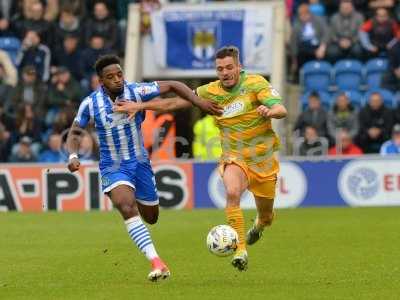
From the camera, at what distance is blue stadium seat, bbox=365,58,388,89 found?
24.1m

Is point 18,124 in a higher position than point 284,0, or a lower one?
lower

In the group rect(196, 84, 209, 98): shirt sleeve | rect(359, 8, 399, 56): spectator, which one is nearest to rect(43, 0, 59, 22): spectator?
rect(359, 8, 399, 56): spectator

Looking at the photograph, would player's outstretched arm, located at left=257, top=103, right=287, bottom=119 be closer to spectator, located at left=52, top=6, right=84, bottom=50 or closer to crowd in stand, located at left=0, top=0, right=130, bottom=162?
crowd in stand, located at left=0, top=0, right=130, bottom=162

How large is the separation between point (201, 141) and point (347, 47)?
12.8ft

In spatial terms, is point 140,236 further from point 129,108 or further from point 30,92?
point 30,92

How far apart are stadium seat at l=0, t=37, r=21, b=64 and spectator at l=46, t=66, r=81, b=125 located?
152 cm

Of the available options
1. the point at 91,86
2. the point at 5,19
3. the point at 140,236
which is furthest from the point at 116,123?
the point at 5,19

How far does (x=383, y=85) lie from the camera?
23.8 m

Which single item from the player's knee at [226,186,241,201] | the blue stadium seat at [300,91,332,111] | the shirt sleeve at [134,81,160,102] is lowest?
the blue stadium seat at [300,91,332,111]

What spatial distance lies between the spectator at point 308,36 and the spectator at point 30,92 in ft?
16.7

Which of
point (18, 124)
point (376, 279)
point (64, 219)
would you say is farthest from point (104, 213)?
point (376, 279)

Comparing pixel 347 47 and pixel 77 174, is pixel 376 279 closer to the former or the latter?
pixel 77 174

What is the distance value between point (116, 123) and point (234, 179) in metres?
1.34

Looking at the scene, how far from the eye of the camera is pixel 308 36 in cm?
2438
